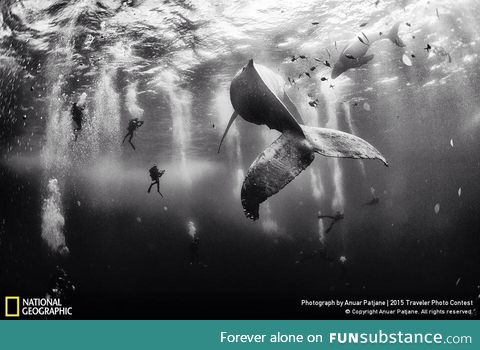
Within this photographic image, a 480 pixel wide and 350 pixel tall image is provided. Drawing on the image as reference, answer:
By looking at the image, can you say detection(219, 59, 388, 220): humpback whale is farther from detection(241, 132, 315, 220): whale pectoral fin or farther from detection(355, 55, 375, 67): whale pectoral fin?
detection(355, 55, 375, 67): whale pectoral fin

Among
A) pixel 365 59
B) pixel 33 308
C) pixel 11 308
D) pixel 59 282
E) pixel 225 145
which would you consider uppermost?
pixel 365 59

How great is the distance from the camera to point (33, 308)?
748 cm

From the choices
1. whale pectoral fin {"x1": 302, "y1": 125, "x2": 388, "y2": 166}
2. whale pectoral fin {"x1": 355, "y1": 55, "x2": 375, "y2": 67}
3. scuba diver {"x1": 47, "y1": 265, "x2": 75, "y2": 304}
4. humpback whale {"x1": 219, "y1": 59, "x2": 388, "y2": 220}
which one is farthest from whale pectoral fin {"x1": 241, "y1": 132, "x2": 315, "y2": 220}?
scuba diver {"x1": 47, "y1": 265, "x2": 75, "y2": 304}

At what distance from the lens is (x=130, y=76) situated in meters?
16.6

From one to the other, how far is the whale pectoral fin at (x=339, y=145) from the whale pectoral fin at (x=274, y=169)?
11cm

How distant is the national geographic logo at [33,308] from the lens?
738 cm

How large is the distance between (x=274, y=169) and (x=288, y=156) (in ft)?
0.82

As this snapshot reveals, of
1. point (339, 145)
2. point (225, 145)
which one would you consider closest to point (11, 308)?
point (339, 145)

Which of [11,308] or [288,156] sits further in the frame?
[11,308]

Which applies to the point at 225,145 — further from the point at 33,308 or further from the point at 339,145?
the point at 339,145
